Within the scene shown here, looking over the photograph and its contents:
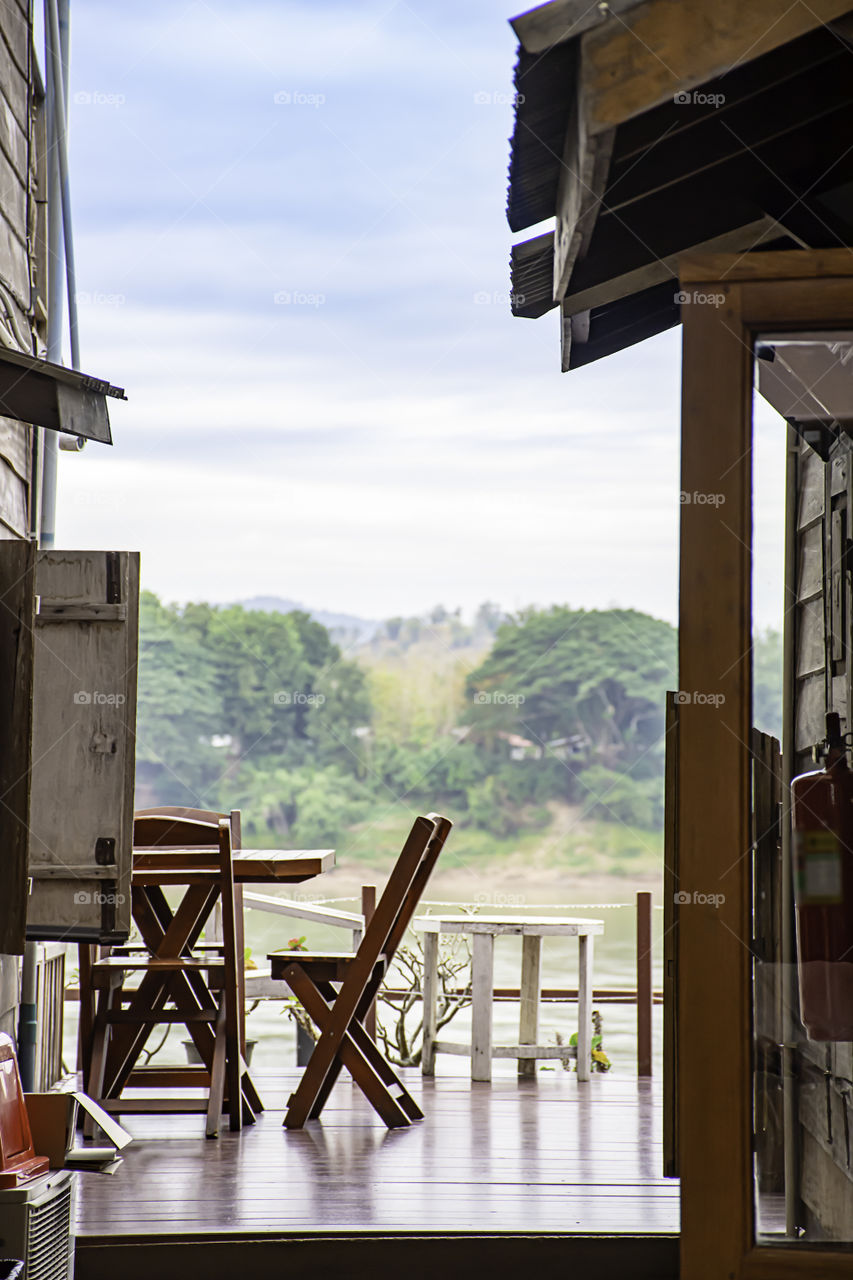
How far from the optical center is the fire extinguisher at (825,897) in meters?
2.66

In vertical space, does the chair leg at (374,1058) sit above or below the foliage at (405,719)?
below

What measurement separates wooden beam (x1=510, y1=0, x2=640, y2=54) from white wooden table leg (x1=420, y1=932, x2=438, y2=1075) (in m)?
4.42

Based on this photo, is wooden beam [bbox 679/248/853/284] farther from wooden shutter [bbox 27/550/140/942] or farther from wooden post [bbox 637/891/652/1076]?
wooden post [bbox 637/891/652/1076]

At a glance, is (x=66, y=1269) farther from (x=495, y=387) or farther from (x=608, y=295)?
(x=495, y=387)

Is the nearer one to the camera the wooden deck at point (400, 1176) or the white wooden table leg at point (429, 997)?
the wooden deck at point (400, 1176)

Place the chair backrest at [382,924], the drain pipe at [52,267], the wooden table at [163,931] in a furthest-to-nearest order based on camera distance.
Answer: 1. the drain pipe at [52,267]
2. the chair backrest at [382,924]
3. the wooden table at [163,931]

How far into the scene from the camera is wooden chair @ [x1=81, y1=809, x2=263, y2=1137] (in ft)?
14.4

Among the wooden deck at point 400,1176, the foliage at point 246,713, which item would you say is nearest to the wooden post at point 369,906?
the wooden deck at point 400,1176

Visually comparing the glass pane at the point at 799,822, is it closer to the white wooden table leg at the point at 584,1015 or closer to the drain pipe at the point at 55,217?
the drain pipe at the point at 55,217

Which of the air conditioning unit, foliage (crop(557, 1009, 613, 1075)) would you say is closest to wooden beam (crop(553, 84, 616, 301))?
the air conditioning unit

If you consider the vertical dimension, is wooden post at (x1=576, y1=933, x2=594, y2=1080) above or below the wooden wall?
below

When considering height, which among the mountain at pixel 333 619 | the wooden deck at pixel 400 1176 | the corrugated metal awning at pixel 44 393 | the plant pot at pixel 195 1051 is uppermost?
the mountain at pixel 333 619

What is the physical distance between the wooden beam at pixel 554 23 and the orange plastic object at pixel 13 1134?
231 centimetres

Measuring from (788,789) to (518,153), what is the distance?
1509mm
